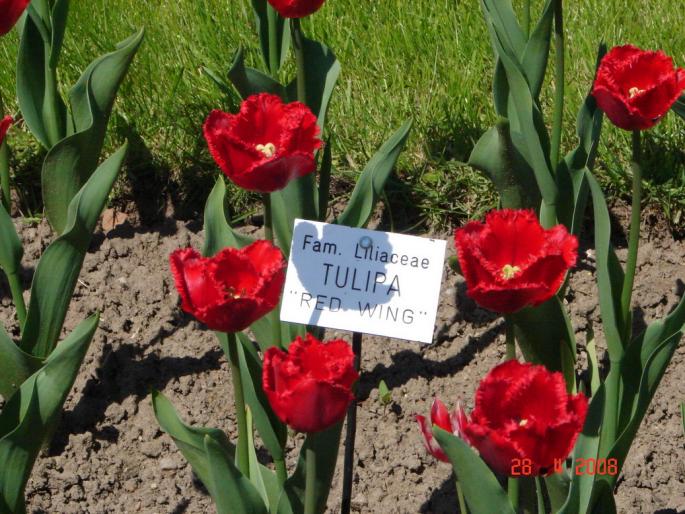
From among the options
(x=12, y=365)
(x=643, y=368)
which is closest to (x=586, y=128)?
(x=643, y=368)

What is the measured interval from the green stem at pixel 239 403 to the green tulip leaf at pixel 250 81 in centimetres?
59

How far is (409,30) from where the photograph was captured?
2861 mm

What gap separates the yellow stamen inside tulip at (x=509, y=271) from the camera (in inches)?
53.1

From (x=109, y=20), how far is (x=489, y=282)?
6.61ft

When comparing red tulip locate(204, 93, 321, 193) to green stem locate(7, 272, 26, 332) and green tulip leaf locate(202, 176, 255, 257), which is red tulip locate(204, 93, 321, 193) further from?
green stem locate(7, 272, 26, 332)

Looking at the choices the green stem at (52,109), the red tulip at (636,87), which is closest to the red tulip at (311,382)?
the red tulip at (636,87)

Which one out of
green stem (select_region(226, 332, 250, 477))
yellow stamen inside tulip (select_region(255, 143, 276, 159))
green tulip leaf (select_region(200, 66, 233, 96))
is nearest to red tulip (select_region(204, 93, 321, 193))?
yellow stamen inside tulip (select_region(255, 143, 276, 159))

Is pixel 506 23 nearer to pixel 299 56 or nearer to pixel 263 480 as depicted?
pixel 299 56

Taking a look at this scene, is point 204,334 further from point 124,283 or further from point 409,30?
point 409,30

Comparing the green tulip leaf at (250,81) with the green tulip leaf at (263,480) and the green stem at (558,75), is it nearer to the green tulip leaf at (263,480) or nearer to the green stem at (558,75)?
the green stem at (558,75)

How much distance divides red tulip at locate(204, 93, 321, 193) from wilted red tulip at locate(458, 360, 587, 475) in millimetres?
433

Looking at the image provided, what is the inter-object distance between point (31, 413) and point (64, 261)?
1.09 ft

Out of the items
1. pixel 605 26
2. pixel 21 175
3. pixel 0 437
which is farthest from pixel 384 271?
pixel 605 26

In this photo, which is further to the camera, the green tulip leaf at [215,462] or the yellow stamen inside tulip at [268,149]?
the yellow stamen inside tulip at [268,149]
